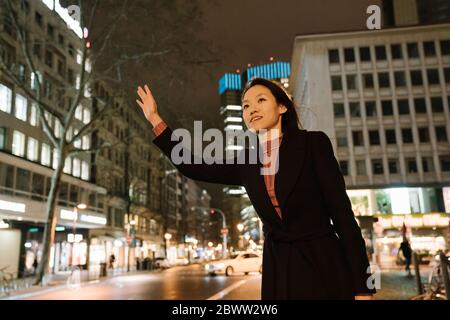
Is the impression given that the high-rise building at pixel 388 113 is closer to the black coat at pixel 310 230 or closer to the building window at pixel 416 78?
the building window at pixel 416 78

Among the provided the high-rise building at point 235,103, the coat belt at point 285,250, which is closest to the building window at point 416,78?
the high-rise building at point 235,103

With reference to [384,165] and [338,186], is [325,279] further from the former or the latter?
[384,165]

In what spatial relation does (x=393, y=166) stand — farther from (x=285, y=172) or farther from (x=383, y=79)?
(x=285, y=172)

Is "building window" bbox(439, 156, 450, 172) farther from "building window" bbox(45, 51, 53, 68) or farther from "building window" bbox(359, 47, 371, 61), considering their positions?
"building window" bbox(45, 51, 53, 68)

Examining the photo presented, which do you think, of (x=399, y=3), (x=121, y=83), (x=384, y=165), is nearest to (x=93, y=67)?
(x=121, y=83)

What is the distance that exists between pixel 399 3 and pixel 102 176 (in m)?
43.8

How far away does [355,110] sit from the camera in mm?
51781

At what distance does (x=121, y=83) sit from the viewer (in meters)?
23.9

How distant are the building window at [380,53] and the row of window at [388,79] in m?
1.95

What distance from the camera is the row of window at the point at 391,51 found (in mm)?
52156

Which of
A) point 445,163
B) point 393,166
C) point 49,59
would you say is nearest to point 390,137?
point 393,166

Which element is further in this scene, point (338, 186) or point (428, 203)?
point (428, 203)

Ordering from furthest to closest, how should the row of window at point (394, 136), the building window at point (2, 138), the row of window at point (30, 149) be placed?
the row of window at point (394, 136) < the row of window at point (30, 149) < the building window at point (2, 138)

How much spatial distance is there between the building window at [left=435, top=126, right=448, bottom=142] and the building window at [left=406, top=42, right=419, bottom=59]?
355 inches
